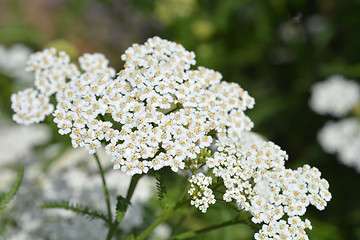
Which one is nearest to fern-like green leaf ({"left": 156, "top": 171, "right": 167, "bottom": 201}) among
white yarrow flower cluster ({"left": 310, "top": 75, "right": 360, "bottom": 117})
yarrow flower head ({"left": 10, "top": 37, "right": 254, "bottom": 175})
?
yarrow flower head ({"left": 10, "top": 37, "right": 254, "bottom": 175})

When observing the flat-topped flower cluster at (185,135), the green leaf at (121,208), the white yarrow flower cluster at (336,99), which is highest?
the white yarrow flower cluster at (336,99)

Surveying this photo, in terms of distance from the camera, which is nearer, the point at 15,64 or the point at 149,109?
the point at 149,109

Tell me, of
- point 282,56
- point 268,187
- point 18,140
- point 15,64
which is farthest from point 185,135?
point 282,56

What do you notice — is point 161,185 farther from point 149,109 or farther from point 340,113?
point 340,113

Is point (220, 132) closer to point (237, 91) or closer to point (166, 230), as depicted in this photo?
point (237, 91)

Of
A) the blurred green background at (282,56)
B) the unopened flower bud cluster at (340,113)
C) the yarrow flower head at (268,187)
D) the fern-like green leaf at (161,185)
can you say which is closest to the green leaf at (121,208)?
the fern-like green leaf at (161,185)

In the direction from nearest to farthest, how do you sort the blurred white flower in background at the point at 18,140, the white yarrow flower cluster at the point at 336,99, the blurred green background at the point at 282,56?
1. the blurred white flower in background at the point at 18,140
2. the blurred green background at the point at 282,56
3. the white yarrow flower cluster at the point at 336,99

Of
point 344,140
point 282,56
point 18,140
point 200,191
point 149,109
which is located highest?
point 282,56

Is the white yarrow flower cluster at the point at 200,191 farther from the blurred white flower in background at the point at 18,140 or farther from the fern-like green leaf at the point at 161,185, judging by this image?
the blurred white flower in background at the point at 18,140
